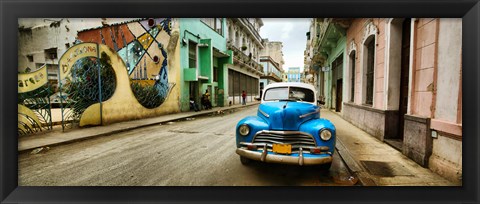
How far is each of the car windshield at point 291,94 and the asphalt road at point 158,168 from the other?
1.47 m

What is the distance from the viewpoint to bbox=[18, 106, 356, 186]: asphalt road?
3.39 meters

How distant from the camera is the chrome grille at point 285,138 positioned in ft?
11.3

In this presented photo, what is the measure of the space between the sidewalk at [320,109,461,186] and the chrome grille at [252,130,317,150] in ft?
3.39

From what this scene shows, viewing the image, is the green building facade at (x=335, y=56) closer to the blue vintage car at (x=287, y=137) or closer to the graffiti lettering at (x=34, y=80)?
the blue vintage car at (x=287, y=137)

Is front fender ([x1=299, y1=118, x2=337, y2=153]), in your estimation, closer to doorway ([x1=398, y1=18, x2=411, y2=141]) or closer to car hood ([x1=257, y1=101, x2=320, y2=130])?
car hood ([x1=257, y1=101, x2=320, y2=130])

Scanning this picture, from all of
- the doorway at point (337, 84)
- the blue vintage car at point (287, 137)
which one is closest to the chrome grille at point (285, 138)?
the blue vintage car at point (287, 137)

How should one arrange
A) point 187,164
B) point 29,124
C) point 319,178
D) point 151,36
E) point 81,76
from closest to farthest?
1. point 319,178
2. point 187,164
3. point 29,124
4. point 81,76
5. point 151,36

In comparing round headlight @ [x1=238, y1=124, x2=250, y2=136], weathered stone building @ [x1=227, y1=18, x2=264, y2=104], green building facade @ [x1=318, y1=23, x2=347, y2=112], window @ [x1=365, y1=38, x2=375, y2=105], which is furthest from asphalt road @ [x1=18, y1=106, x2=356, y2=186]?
weathered stone building @ [x1=227, y1=18, x2=264, y2=104]

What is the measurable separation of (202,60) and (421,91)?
47.4ft

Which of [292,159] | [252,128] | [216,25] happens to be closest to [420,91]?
[292,159]

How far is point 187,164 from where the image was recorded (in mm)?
4105
